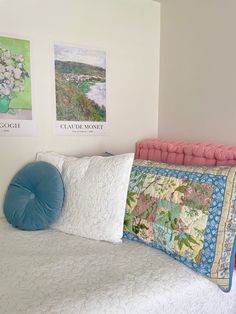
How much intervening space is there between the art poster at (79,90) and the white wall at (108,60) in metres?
0.05

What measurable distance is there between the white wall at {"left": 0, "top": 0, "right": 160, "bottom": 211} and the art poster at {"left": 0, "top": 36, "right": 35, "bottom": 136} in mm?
41

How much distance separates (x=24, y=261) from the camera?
3.73ft

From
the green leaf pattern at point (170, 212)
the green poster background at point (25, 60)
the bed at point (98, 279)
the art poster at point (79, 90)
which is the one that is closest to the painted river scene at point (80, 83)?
the art poster at point (79, 90)

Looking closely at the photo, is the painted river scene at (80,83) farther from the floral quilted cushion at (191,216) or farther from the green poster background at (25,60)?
the floral quilted cushion at (191,216)

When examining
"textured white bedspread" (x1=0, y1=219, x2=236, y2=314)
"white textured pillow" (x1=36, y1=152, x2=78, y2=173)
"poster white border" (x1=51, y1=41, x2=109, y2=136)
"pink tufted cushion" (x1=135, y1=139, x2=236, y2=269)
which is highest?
"poster white border" (x1=51, y1=41, x2=109, y2=136)

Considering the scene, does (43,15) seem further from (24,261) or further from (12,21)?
(24,261)

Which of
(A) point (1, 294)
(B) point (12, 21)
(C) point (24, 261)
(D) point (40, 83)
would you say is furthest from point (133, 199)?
(B) point (12, 21)

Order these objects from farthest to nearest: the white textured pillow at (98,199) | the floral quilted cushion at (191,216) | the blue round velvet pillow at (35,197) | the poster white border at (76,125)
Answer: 1. the poster white border at (76,125)
2. the blue round velvet pillow at (35,197)
3. the white textured pillow at (98,199)
4. the floral quilted cushion at (191,216)

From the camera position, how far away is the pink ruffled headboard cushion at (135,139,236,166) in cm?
134

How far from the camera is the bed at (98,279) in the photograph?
0.89 m

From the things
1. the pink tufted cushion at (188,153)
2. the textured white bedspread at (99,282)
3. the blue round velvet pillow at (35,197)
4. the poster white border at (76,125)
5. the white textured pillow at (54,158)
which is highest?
the poster white border at (76,125)

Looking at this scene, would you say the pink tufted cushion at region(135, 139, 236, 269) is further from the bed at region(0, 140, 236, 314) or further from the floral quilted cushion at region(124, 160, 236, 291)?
the floral quilted cushion at region(124, 160, 236, 291)

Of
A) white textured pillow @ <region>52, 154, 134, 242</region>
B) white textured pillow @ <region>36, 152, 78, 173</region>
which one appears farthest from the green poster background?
white textured pillow @ <region>52, 154, 134, 242</region>

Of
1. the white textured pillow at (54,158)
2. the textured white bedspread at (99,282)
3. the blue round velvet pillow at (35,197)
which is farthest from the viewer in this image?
the white textured pillow at (54,158)
